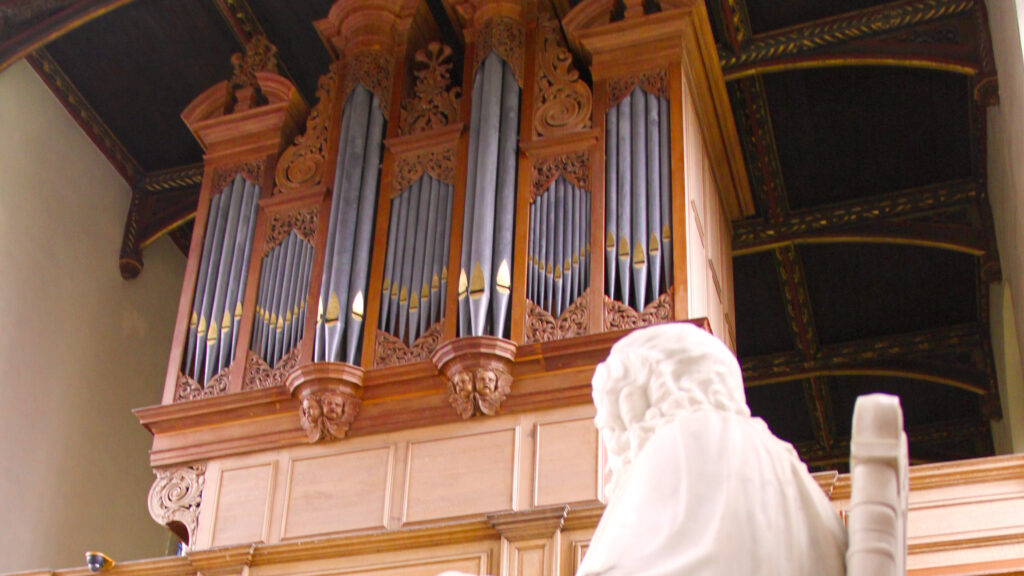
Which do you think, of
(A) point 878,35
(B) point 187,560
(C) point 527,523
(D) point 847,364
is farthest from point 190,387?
(D) point 847,364

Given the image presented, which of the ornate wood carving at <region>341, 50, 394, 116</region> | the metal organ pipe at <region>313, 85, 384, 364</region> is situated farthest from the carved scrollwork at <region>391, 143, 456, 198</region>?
the ornate wood carving at <region>341, 50, 394, 116</region>

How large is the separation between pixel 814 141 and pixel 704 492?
7.43m

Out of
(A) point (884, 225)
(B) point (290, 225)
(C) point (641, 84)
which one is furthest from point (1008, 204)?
(B) point (290, 225)

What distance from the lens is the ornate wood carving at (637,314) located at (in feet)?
25.5

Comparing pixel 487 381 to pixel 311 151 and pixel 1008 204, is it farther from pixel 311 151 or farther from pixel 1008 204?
pixel 1008 204

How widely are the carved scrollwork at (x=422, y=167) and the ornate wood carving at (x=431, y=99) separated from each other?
0.60 ft

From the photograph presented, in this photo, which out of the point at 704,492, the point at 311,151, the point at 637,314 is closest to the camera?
the point at 704,492

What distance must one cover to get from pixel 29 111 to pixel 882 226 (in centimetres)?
595

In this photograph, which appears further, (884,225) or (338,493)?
(884,225)

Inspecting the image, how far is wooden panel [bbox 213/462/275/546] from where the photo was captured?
7992 millimetres

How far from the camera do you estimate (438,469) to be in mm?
7773

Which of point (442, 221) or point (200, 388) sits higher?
point (442, 221)

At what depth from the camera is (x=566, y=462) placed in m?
7.52

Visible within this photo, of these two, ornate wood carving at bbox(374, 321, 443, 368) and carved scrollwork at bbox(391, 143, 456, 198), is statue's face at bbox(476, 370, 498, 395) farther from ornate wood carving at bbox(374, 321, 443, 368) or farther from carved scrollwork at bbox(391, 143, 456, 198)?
carved scrollwork at bbox(391, 143, 456, 198)
